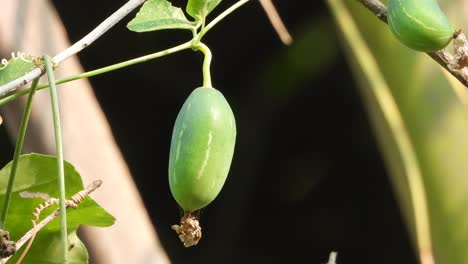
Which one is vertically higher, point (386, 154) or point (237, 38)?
point (237, 38)

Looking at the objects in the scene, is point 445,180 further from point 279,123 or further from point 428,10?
point 279,123

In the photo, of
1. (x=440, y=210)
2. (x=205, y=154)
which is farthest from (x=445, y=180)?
(x=205, y=154)

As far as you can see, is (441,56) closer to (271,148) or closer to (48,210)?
(48,210)

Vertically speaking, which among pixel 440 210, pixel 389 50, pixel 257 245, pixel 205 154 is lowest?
pixel 205 154

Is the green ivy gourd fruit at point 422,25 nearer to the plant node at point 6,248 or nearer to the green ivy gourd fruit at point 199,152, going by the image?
the green ivy gourd fruit at point 199,152

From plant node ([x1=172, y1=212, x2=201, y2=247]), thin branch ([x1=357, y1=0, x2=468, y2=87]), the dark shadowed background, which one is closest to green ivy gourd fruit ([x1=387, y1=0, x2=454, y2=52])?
thin branch ([x1=357, y1=0, x2=468, y2=87])

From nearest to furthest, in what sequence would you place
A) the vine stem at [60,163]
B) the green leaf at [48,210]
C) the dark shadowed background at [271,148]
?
the vine stem at [60,163] → the green leaf at [48,210] → the dark shadowed background at [271,148]

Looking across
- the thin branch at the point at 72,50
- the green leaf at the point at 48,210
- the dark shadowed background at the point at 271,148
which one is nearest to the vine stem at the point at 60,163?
the thin branch at the point at 72,50

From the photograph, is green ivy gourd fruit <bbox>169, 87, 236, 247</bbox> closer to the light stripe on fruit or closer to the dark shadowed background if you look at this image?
the light stripe on fruit
